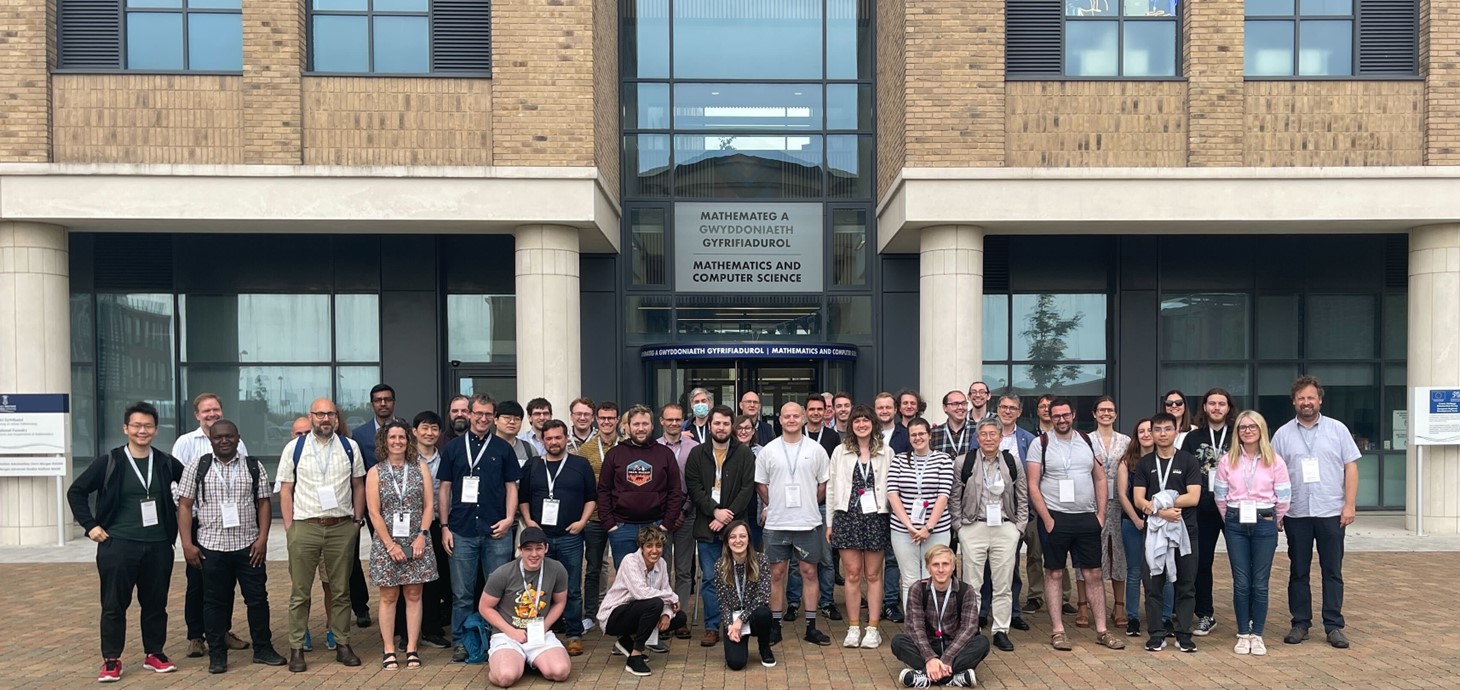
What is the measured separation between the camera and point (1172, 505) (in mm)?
7234

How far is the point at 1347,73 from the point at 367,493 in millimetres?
13172

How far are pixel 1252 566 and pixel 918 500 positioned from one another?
8.20 ft

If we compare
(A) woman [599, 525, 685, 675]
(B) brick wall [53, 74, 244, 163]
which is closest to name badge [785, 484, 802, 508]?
(A) woman [599, 525, 685, 675]

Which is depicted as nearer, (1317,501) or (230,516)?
(230,516)

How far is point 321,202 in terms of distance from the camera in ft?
40.6

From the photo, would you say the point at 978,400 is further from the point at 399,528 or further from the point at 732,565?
the point at 399,528

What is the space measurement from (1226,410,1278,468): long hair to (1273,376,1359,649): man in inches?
13.5

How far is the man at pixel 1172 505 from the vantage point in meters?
7.27

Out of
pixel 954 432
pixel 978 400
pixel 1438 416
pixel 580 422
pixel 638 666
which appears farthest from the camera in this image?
pixel 1438 416

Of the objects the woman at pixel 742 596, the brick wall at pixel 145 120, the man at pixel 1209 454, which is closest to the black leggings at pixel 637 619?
the woman at pixel 742 596

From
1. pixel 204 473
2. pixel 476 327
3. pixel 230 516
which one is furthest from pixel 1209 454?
pixel 476 327

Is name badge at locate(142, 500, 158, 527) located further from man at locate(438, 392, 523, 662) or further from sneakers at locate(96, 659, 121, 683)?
man at locate(438, 392, 523, 662)

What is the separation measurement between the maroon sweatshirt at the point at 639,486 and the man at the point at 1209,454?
389 centimetres

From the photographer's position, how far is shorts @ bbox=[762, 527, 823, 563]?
7645mm
